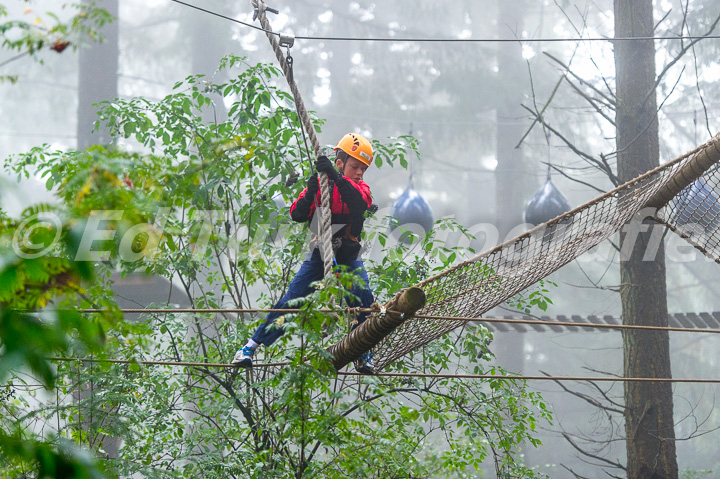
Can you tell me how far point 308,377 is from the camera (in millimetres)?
2207

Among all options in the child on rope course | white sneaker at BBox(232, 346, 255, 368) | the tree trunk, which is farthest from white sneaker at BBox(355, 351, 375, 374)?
the tree trunk

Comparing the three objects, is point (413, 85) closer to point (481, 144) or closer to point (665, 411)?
point (481, 144)

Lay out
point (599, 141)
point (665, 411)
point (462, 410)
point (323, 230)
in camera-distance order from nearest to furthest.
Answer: point (323, 230) < point (462, 410) < point (665, 411) < point (599, 141)

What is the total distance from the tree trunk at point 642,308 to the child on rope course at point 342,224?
161cm

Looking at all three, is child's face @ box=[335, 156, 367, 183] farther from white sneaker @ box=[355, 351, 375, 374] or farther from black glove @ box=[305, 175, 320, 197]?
white sneaker @ box=[355, 351, 375, 374]

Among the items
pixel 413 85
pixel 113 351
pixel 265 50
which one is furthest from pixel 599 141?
pixel 113 351

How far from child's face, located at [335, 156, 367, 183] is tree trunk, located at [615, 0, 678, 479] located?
5.20 feet

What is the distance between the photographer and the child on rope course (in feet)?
7.91

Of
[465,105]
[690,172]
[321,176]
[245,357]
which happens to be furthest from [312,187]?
[465,105]

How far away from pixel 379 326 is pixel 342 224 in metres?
0.73

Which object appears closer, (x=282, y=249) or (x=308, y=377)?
(x=308, y=377)

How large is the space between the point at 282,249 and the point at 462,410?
1055 mm

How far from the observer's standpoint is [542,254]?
2.82 metres

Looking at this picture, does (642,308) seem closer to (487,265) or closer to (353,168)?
(487,265)
